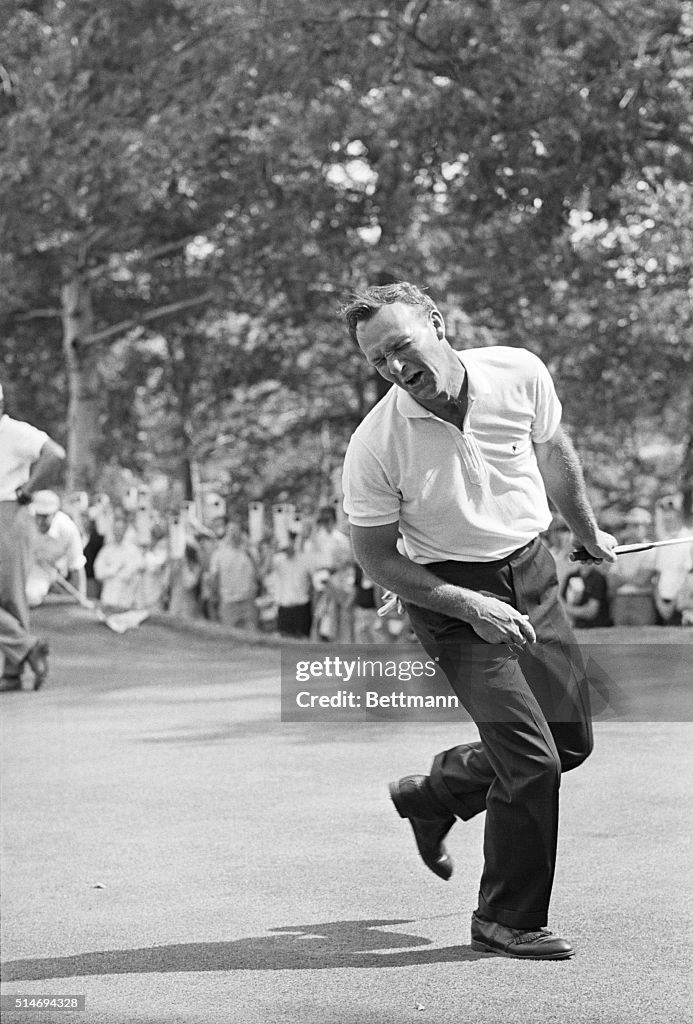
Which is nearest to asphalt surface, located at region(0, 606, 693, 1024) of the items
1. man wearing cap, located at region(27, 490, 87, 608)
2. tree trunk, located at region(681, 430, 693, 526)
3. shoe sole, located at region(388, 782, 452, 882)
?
shoe sole, located at region(388, 782, 452, 882)

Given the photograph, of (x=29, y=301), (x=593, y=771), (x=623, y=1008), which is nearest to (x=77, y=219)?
(x=29, y=301)

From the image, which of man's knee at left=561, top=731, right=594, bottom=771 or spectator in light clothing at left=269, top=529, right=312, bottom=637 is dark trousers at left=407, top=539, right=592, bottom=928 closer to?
man's knee at left=561, top=731, right=594, bottom=771

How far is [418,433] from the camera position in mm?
4402

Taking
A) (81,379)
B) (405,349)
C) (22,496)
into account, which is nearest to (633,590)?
(22,496)

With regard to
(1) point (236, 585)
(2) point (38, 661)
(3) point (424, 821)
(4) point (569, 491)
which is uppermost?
(4) point (569, 491)

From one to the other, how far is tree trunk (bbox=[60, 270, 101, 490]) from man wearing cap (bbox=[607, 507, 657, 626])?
13876 mm

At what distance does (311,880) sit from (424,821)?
722mm

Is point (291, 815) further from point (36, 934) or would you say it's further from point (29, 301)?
point (29, 301)

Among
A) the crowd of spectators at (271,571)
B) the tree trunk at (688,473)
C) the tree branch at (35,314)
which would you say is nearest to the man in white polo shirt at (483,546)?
the crowd of spectators at (271,571)

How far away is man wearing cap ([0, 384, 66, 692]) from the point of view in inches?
435

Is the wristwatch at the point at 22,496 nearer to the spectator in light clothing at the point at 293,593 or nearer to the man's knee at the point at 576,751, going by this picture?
the spectator in light clothing at the point at 293,593

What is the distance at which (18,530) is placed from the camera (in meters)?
11.9

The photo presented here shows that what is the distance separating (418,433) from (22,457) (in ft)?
23.4

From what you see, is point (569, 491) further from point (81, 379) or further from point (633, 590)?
point (81, 379)
